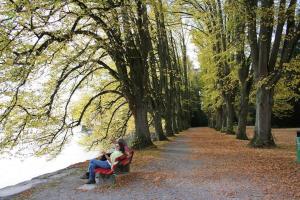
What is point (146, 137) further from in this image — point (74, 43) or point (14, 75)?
point (14, 75)

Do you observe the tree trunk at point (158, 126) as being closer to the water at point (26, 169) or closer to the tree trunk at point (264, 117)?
the water at point (26, 169)

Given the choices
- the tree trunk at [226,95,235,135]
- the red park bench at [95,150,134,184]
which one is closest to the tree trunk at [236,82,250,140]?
the tree trunk at [226,95,235,135]

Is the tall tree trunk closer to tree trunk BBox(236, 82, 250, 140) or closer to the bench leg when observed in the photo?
tree trunk BBox(236, 82, 250, 140)

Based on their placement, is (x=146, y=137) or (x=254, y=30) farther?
(x=146, y=137)

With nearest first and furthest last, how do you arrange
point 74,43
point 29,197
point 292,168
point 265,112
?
point 29,197 → point 292,168 → point 74,43 → point 265,112

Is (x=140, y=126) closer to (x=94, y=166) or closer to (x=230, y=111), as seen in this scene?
(x=94, y=166)

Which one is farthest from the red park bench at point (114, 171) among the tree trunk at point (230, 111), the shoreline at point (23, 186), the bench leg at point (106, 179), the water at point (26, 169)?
the tree trunk at point (230, 111)

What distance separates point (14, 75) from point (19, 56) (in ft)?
2.05

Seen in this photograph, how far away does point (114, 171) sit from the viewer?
1092cm

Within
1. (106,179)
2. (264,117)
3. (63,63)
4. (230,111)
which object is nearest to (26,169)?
(63,63)

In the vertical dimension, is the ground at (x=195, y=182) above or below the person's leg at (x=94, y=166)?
below

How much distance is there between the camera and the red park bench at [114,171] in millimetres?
10125

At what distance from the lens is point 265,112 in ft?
59.3

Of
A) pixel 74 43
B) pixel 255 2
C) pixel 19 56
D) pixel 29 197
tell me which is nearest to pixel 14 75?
pixel 19 56
